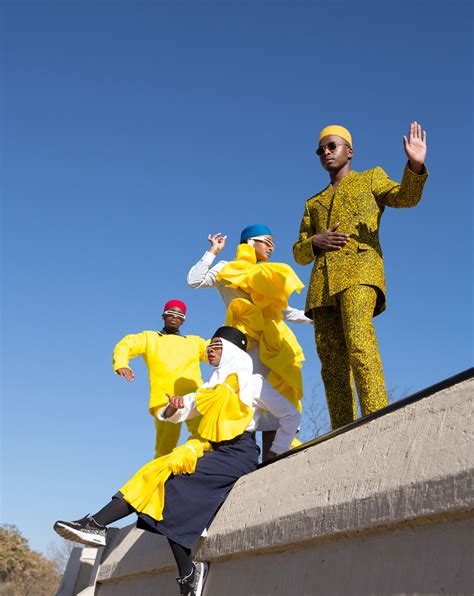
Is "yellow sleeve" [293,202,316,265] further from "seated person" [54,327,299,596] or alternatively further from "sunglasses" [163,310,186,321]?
"sunglasses" [163,310,186,321]

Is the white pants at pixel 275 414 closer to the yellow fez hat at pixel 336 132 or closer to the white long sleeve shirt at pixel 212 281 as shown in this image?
the white long sleeve shirt at pixel 212 281

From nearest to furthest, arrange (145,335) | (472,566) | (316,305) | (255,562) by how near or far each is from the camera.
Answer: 1. (472,566)
2. (255,562)
3. (316,305)
4. (145,335)

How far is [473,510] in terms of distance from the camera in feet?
7.00

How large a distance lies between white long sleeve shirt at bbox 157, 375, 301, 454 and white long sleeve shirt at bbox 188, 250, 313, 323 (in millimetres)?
995

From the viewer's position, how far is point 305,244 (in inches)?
184

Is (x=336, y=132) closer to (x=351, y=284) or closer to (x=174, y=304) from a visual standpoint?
(x=351, y=284)

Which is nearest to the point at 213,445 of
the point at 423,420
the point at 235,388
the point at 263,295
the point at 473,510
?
the point at 235,388

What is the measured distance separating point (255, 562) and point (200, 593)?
0.63 m

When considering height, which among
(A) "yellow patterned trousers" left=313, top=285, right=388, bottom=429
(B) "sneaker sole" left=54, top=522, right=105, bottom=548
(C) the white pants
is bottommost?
(B) "sneaker sole" left=54, top=522, right=105, bottom=548

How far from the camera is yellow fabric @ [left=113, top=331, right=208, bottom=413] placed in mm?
6195

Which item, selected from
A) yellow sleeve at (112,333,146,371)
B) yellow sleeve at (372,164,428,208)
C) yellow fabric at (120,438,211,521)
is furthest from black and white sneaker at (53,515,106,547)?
yellow sleeve at (372,164,428,208)

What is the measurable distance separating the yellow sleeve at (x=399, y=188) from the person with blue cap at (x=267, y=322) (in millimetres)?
790

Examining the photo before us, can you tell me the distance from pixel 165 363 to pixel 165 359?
1.6 inches

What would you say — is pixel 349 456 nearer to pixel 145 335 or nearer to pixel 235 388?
pixel 235 388
